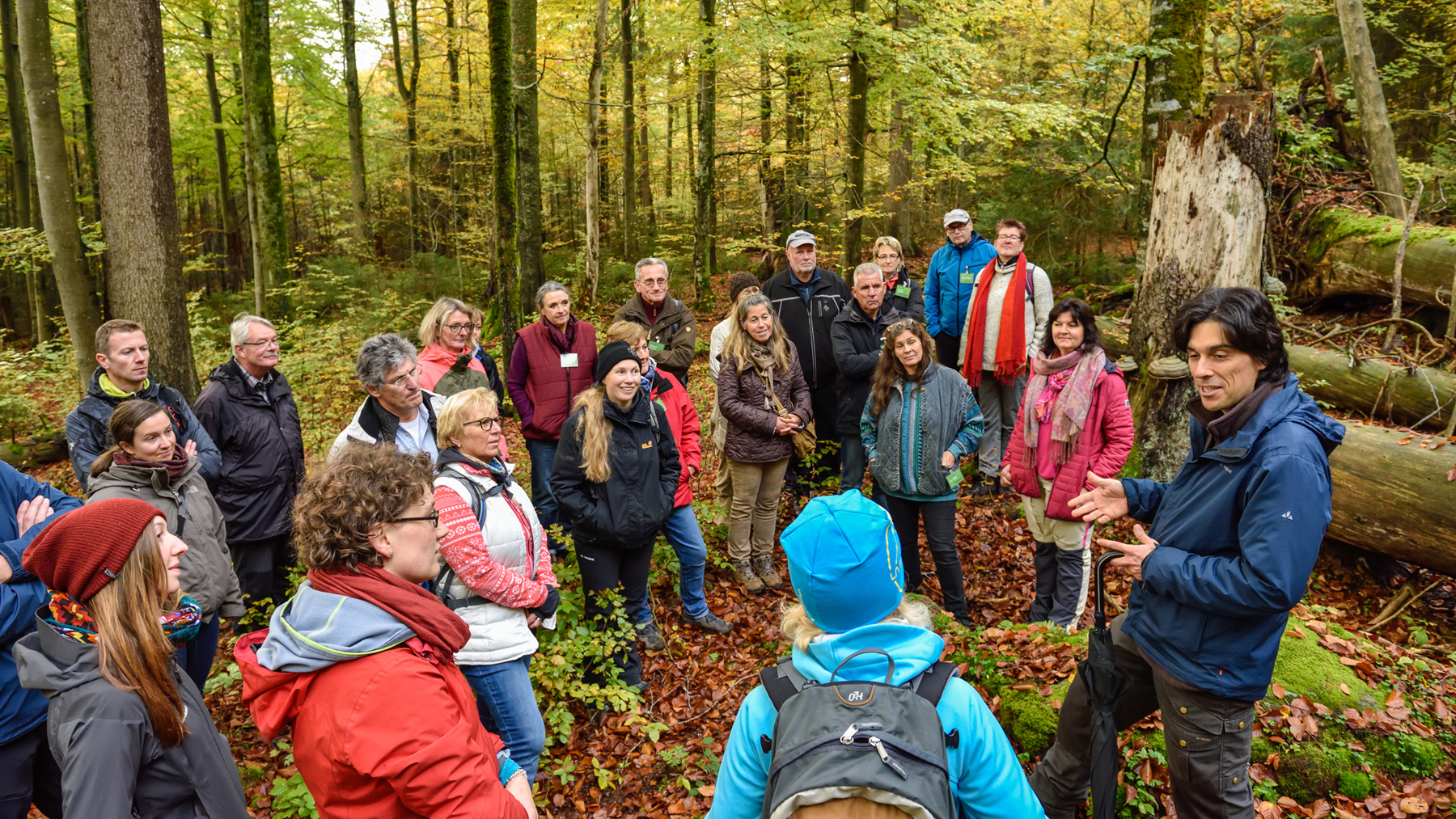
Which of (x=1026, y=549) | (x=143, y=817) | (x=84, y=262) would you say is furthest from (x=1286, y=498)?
(x=84, y=262)

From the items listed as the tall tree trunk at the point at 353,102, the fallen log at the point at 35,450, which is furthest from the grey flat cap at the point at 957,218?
the tall tree trunk at the point at 353,102

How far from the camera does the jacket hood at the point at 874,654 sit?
165cm

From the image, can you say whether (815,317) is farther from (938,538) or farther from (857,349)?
(938,538)

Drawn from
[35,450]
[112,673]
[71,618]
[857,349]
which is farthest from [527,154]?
[112,673]

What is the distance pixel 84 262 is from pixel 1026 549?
34.8ft

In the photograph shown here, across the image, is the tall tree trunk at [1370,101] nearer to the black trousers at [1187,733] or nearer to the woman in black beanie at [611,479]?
the black trousers at [1187,733]

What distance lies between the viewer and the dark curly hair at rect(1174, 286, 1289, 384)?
243 cm

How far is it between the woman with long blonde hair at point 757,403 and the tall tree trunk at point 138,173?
4283mm

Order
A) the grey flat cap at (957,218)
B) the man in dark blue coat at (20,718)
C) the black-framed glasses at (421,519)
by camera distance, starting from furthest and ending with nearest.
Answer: the grey flat cap at (957,218)
the man in dark blue coat at (20,718)
the black-framed glasses at (421,519)

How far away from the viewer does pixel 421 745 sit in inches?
71.7

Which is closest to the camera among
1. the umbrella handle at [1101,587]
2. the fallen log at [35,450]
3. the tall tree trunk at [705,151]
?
the umbrella handle at [1101,587]

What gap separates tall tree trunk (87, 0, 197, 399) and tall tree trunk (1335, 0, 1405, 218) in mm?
12210

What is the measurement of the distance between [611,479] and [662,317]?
2577mm

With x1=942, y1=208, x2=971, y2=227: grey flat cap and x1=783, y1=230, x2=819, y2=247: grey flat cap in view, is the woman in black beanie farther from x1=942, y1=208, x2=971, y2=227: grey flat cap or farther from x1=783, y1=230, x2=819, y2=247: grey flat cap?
x1=942, y1=208, x2=971, y2=227: grey flat cap
